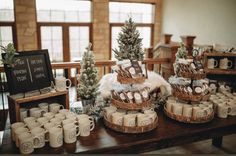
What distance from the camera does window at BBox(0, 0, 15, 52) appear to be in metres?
6.52

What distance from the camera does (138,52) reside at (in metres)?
3.71

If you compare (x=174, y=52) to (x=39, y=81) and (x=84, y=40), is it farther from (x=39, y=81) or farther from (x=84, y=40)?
(x=84, y=40)

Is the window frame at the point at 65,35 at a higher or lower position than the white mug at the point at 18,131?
higher

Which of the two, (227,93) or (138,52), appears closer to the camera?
(227,93)

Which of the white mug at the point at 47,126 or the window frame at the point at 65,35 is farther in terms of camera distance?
the window frame at the point at 65,35

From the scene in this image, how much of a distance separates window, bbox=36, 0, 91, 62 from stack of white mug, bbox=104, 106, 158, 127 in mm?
5778

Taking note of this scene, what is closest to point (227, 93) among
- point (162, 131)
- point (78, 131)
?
point (162, 131)

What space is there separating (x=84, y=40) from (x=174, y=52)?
3999 mm

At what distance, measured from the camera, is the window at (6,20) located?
21.4 feet

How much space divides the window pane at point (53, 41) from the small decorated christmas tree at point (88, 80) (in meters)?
5.22

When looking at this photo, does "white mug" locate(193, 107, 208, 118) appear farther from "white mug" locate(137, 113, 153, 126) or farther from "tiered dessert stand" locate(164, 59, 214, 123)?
"white mug" locate(137, 113, 153, 126)

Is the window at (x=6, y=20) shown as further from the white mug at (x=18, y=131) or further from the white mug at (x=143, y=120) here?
the white mug at (x=143, y=120)

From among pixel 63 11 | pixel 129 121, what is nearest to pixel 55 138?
pixel 129 121

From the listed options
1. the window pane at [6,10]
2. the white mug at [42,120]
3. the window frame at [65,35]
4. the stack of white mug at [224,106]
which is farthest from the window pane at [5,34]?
the stack of white mug at [224,106]
